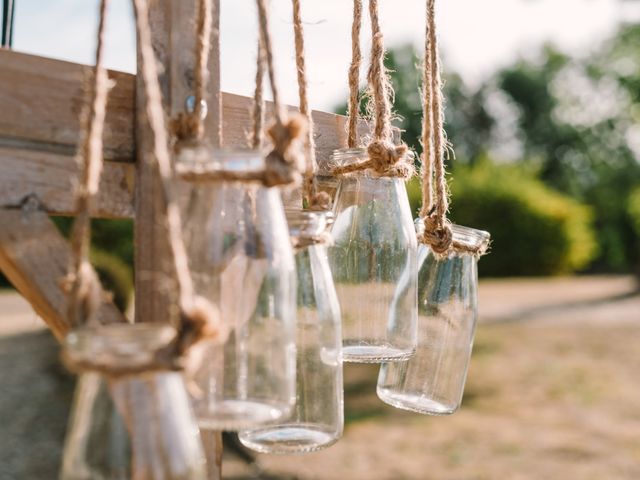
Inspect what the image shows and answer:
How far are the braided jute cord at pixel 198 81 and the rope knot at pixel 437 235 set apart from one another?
1.38 ft

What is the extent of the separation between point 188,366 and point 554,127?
113ft

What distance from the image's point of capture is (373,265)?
3.68ft

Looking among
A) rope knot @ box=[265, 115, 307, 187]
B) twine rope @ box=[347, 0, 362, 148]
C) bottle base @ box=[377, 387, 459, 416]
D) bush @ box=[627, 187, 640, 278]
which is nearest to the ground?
bottle base @ box=[377, 387, 459, 416]

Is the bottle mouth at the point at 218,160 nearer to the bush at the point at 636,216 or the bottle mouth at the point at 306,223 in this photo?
the bottle mouth at the point at 306,223

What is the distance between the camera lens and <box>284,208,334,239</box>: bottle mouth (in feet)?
2.96

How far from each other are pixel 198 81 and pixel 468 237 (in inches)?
20.0

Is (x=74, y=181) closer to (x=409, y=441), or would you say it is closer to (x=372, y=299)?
(x=372, y=299)

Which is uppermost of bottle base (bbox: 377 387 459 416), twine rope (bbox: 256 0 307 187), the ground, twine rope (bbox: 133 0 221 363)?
twine rope (bbox: 256 0 307 187)

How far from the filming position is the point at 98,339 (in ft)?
1.99

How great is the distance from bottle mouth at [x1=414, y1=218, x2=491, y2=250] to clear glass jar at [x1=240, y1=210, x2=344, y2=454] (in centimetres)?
25

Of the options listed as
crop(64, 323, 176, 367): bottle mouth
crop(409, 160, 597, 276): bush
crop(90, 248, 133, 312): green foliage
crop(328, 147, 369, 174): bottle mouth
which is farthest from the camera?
crop(409, 160, 597, 276): bush

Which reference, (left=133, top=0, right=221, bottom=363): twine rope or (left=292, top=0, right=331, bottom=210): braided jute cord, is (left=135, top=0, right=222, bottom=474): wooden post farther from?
(left=133, top=0, right=221, bottom=363): twine rope

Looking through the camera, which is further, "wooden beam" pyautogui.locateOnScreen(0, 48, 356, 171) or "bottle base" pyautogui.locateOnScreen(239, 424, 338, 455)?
"bottle base" pyautogui.locateOnScreen(239, 424, 338, 455)

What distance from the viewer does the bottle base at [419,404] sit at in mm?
1159
